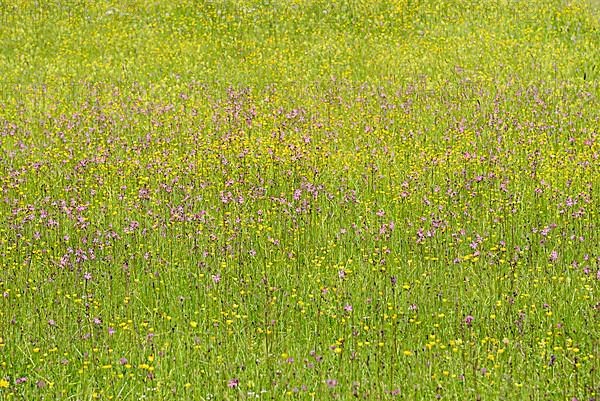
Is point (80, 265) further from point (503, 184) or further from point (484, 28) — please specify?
point (484, 28)

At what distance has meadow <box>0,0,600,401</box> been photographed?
16.8 ft

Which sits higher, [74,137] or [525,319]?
[525,319]

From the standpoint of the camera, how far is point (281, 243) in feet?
23.3

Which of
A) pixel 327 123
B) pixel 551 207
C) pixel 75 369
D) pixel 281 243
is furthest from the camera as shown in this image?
pixel 327 123

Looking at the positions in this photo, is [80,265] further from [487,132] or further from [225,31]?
[225,31]

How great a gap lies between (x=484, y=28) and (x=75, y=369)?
43.0 feet

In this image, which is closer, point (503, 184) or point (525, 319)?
point (525, 319)

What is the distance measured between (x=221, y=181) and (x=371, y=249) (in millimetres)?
2328

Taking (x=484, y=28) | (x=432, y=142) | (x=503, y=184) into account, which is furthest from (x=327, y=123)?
(x=484, y=28)

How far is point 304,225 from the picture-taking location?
294 inches

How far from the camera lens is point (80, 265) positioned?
660 cm

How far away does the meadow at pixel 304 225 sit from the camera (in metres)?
5.11

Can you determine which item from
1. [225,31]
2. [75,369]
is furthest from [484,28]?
[75,369]

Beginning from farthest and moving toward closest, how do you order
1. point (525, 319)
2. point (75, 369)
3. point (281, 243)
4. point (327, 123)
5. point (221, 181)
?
1. point (327, 123)
2. point (221, 181)
3. point (281, 243)
4. point (525, 319)
5. point (75, 369)
